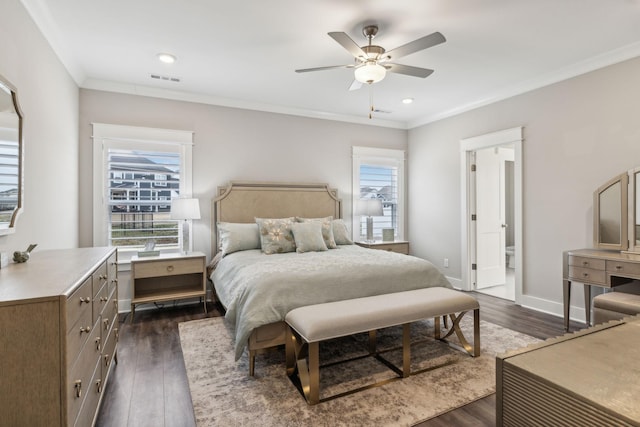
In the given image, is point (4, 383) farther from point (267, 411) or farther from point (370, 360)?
point (370, 360)

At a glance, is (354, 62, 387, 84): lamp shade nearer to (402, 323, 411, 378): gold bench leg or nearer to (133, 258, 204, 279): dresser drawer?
(402, 323, 411, 378): gold bench leg

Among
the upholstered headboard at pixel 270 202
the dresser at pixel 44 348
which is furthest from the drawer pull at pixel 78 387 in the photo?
the upholstered headboard at pixel 270 202

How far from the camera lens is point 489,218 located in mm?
5113

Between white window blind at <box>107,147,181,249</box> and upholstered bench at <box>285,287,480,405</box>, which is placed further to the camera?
white window blind at <box>107,147,181,249</box>

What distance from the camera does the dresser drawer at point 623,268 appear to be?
281 cm

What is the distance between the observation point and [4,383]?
1.08 meters

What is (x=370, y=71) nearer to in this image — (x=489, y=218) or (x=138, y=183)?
(x=138, y=183)

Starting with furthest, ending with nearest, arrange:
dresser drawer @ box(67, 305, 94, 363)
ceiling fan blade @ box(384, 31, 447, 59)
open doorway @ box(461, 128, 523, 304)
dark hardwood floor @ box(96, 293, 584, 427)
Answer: open doorway @ box(461, 128, 523, 304) < ceiling fan blade @ box(384, 31, 447, 59) < dark hardwood floor @ box(96, 293, 584, 427) < dresser drawer @ box(67, 305, 94, 363)

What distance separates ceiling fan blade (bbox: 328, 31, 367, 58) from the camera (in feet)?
7.31

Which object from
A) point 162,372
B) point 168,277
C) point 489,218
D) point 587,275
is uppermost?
point 489,218

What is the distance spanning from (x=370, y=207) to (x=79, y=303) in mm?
4214

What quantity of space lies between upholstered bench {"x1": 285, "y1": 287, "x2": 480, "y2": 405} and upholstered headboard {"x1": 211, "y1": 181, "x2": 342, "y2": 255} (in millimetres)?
2381

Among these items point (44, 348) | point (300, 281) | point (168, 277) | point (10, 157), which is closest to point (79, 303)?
point (44, 348)

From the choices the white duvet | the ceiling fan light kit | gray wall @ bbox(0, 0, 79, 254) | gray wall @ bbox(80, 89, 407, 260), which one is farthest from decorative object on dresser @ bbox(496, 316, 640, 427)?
gray wall @ bbox(80, 89, 407, 260)
